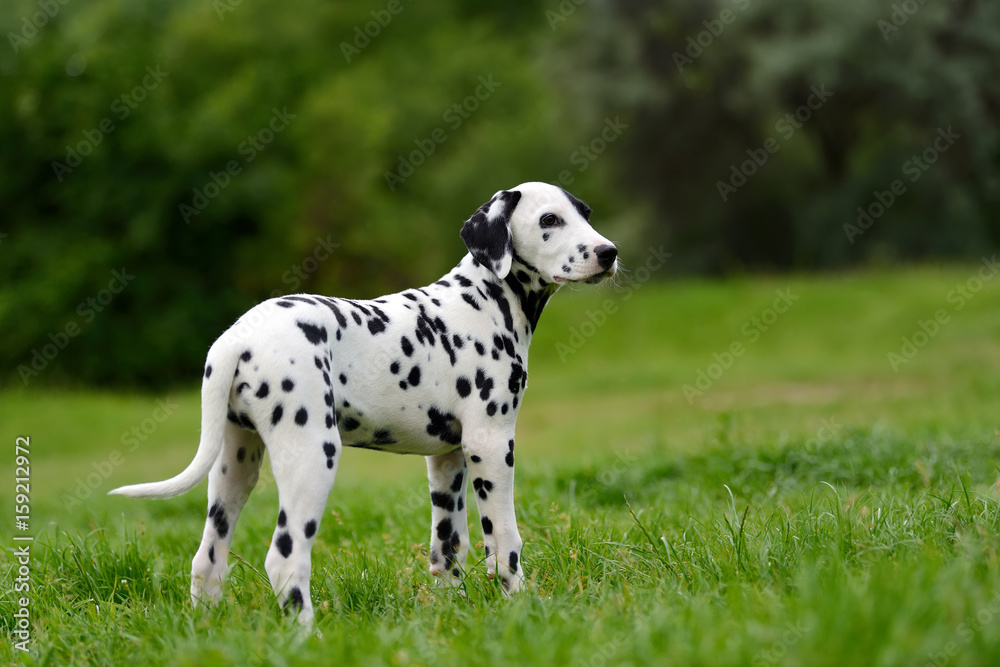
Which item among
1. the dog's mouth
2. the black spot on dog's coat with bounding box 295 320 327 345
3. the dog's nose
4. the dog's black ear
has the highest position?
the dog's black ear

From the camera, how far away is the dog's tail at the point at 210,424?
153 inches

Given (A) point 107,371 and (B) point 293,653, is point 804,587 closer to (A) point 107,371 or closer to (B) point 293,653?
(B) point 293,653

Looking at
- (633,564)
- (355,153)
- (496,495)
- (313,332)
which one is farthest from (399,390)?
(355,153)

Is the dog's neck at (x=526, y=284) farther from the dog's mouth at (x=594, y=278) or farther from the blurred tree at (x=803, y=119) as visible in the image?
the blurred tree at (x=803, y=119)

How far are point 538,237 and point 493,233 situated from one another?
0.71ft

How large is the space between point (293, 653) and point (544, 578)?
4.96ft

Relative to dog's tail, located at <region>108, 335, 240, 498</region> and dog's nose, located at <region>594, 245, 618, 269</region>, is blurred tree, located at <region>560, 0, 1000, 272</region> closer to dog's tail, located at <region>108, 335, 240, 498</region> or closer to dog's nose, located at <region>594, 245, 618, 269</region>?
dog's nose, located at <region>594, 245, 618, 269</region>

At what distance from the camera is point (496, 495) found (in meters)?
4.51

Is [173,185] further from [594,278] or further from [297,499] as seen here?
[297,499]

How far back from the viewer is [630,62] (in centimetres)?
2438

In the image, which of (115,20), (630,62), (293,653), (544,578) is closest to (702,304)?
(630,62)

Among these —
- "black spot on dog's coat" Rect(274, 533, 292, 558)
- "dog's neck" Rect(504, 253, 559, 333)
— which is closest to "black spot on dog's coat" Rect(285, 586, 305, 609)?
"black spot on dog's coat" Rect(274, 533, 292, 558)

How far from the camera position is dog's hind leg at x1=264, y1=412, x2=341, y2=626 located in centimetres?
393

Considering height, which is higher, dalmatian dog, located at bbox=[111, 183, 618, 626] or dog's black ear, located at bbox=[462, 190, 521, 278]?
dog's black ear, located at bbox=[462, 190, 521, 278]
